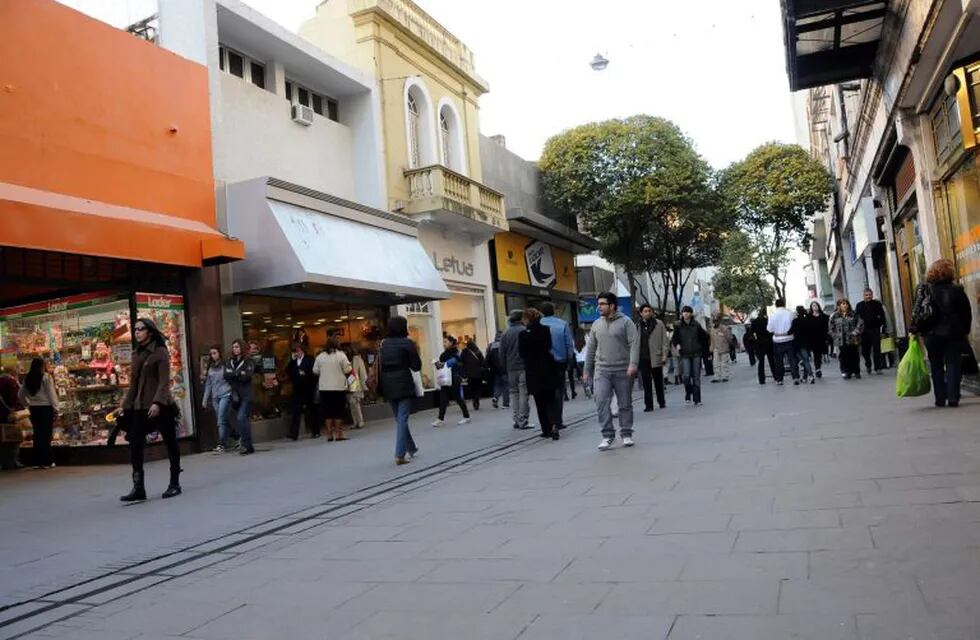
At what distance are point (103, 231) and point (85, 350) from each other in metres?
2.85

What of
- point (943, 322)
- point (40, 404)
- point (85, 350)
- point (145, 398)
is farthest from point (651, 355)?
point (40, 404)

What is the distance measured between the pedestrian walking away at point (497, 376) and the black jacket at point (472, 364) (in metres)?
0.49

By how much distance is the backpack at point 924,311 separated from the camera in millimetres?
8914

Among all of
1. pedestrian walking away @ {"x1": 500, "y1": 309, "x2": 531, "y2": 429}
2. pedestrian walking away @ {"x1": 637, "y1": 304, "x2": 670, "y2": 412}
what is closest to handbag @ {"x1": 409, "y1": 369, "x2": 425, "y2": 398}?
pedestrian walking away @ {"x1": 500, "y1": 309, "x2": 531, "y2": 429}

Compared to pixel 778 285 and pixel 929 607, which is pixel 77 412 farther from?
pixel 778 285

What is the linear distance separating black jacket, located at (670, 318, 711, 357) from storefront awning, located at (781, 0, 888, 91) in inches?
186

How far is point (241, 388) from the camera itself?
12.0 metres

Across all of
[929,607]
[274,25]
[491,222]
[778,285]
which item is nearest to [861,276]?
[778,285]

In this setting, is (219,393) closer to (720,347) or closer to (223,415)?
(223,415)

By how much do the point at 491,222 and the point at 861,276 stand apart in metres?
16.5

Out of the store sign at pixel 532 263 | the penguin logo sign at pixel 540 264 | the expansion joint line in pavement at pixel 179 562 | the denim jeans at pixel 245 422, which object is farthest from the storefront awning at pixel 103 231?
the penguin logo sign at pixel 540 264

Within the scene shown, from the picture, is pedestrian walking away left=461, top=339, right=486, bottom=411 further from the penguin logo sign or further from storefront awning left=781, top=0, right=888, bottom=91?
the penguin logo sign

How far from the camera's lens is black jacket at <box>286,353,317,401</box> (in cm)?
1400

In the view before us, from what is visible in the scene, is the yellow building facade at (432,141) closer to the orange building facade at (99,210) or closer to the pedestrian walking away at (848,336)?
the orange building facade at (99,210)
